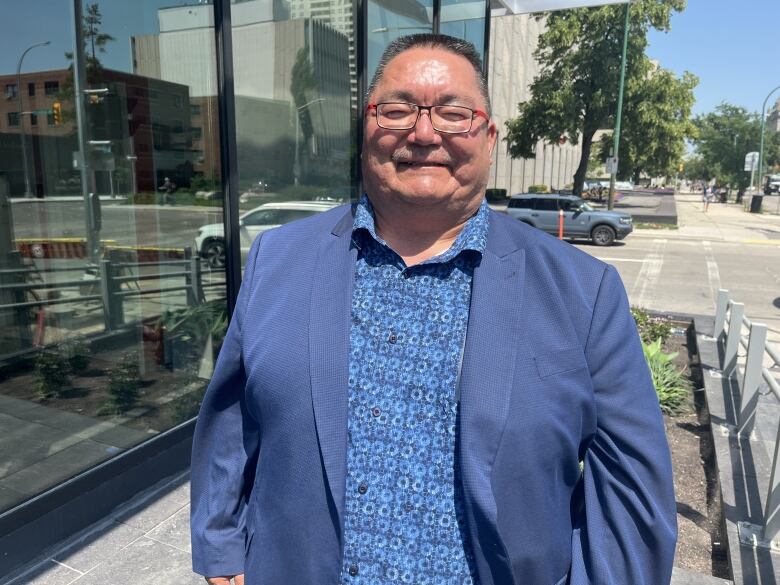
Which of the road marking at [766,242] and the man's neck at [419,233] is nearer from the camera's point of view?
the man's neck at [419,233]

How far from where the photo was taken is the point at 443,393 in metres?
1.47

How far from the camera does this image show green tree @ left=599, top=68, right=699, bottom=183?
2812 cm

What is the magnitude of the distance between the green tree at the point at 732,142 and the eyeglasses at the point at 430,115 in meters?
53.4

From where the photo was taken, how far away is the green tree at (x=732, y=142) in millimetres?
52844

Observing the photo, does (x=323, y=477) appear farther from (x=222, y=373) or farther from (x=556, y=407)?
(x=556, y=407)

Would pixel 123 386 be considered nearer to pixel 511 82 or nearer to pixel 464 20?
pixel 464 20

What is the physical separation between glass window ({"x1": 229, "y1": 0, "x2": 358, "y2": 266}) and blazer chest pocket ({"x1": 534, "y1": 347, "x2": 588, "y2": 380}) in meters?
3.64

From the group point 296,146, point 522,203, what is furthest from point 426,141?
point 522,203

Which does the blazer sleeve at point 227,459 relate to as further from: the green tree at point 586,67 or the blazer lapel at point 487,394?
the green tree at point 586,67

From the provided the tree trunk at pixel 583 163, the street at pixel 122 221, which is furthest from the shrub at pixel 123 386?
the tree trunk at pixel 583 163

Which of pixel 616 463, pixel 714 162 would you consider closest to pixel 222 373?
pixel 616 463

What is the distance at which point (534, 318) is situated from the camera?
1488mm

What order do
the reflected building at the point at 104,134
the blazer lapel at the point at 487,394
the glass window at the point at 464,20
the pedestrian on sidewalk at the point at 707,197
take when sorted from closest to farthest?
1. the blazer lapel at the point at 487,394
2. the reflected building at the point at 104,134
3. the glass window at the point at 464,20
4. the pedestrian on sidewalk at the point at 707,197

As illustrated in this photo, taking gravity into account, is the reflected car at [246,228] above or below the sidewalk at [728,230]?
above
